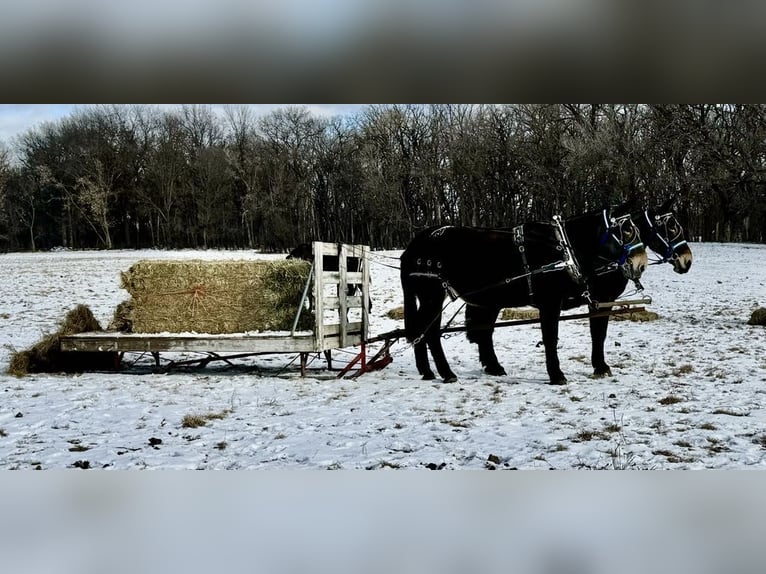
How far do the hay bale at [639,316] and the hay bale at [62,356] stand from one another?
3805mm

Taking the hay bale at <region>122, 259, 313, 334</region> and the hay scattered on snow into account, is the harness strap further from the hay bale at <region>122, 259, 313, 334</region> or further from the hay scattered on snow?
the hay bale at <region>122, 259, 313, 334</region>

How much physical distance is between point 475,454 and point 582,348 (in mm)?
1324

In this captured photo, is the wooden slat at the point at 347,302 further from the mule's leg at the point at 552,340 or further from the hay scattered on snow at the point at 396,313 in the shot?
the mule's leg at the point at 552,340

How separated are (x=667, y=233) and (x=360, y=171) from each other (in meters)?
2.05

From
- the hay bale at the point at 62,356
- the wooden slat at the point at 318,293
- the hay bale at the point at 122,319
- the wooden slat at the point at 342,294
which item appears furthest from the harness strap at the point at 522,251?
the hay bale at the point at 62,356

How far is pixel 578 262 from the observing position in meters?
4.14

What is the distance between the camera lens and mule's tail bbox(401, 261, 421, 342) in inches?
177

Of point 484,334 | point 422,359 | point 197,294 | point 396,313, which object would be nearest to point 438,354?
point 422,359

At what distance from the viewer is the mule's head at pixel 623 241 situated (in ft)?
13.3

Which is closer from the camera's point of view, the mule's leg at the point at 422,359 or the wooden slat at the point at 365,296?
the mule's leg at the point at 422,359

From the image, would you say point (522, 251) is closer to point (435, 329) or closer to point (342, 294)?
point (435, 329)

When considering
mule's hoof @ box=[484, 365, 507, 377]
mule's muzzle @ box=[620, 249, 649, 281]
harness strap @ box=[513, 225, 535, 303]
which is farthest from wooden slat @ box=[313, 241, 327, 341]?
mule's muzzle @ box=[620, 249, 649, 281]
